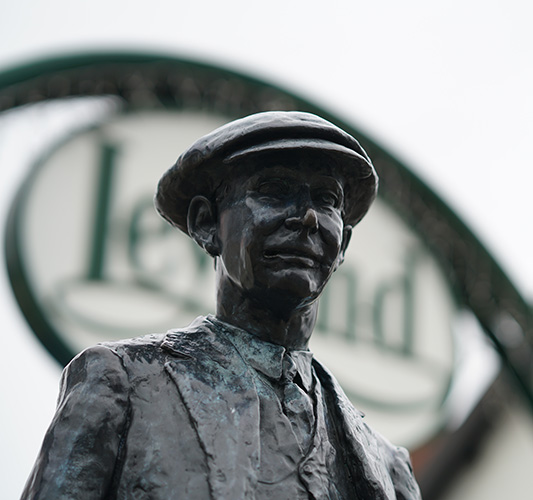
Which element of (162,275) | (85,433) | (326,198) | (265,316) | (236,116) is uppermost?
(326,198)

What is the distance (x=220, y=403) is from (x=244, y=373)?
106 mm

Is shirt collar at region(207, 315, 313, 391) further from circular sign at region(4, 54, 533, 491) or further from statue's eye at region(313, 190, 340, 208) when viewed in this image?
circular sign at region(4, 54, 533, 491)

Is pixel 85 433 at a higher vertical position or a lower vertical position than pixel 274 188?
lower

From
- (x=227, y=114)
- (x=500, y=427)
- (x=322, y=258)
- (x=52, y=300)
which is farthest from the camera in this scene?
Result: (x=500, y=427)

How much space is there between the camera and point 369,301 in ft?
26.4

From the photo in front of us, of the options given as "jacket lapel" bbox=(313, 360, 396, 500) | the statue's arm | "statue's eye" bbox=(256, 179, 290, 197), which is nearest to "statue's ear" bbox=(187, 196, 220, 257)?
"statue's eye" bbox=(256, 179, 290, 197)

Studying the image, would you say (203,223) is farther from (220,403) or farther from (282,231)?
(220,403)

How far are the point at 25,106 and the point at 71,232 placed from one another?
942 millimetres

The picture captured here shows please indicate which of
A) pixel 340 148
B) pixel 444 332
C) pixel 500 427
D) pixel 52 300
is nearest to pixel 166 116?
pixel 52 300

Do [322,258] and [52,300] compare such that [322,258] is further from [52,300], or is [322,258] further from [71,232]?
Result: [71,232]

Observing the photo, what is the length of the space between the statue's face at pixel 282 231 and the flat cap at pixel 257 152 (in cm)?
5

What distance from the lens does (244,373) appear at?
1962 millimetres

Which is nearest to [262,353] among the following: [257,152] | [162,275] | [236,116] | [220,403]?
[220,403]

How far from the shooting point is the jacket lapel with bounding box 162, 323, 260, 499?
177 centimetres
